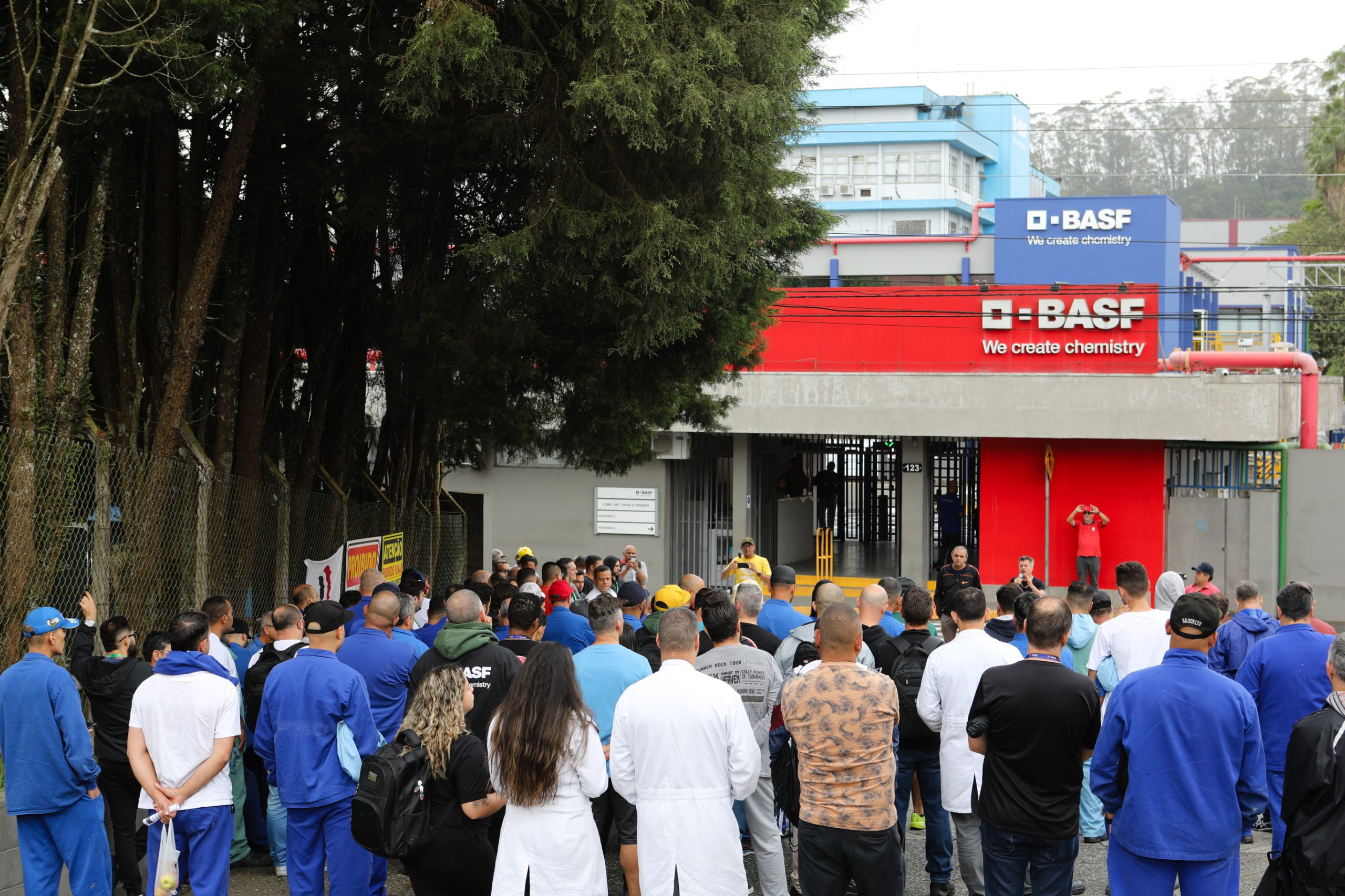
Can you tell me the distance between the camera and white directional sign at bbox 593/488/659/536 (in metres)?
24.6

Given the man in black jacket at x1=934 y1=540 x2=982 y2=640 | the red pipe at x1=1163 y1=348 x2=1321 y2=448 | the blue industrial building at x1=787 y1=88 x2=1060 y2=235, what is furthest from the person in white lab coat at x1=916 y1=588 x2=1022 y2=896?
the blue industrial building at x1=787 y1=88 x2=1060 y2=235

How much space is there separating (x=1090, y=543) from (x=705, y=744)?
18.7 metres

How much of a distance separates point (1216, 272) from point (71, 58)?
38.8 m

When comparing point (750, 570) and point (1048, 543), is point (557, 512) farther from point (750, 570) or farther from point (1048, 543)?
point (750, 570)

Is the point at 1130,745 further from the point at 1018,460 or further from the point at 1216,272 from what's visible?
the point at 1216,272

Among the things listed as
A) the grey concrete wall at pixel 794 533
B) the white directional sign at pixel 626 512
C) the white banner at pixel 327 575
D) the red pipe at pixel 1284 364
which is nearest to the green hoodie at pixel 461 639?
the white banner at pixel 327 575

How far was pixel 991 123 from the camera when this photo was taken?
6400cm

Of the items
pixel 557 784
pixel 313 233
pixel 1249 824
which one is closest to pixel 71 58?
pixel 313 233

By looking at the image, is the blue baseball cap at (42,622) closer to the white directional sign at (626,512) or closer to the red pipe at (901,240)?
the white directional sign at (626,512)

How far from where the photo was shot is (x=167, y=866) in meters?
5.71

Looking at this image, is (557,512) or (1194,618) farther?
(557,512)

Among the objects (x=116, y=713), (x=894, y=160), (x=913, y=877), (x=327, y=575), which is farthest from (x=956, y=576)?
(x=894, y=160)

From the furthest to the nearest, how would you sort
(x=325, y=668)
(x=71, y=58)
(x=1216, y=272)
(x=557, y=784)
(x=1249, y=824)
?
(x=1216, y=272)
(x=71, y=58)
(x=325, y=668)
(x=1249, y=824)
(x=557, y=784)

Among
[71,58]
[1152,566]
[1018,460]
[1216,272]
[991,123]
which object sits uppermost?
[991,123]
